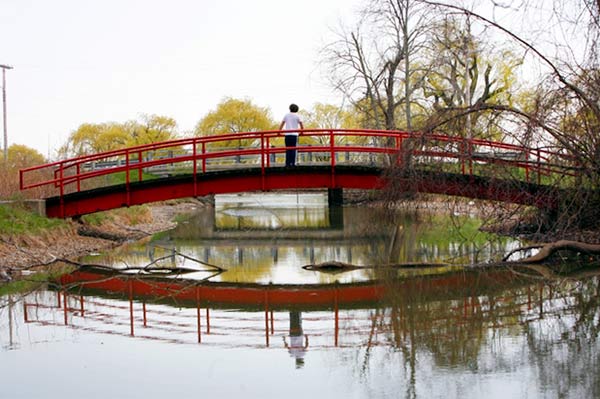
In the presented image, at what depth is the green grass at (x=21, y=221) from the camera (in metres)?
16.1

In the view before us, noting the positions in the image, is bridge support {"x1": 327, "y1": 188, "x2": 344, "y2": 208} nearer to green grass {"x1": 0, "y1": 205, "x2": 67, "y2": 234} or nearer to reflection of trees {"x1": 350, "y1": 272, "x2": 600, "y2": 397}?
green grass {"x1": 0, "y1": 205, "x2": 67, "y2": 234}

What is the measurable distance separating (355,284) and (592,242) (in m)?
4.29

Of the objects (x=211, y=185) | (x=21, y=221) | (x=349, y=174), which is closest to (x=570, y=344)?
(x=349, y=174)

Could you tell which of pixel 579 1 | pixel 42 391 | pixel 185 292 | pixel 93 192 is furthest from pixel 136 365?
pixel 93 192

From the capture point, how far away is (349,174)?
18922 mm

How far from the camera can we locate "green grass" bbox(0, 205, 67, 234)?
52.7 ft

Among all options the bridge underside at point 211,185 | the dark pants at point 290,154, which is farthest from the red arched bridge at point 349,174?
the dark pants at point 290,154

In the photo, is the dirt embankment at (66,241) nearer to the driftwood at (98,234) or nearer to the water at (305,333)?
the driftwood at (98,234)

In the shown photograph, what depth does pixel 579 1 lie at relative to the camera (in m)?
12.1

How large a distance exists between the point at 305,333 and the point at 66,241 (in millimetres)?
10226

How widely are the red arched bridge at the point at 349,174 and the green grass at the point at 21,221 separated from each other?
77 cm

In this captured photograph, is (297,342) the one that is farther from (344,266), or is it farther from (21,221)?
(21,221)

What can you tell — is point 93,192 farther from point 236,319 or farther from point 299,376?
point 299,376

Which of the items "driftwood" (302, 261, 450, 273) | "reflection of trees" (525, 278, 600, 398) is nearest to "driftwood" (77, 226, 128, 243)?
"driftwood" (302, 261, 450, 273)
